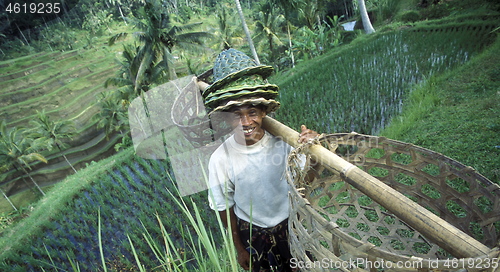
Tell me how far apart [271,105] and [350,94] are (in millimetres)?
3623

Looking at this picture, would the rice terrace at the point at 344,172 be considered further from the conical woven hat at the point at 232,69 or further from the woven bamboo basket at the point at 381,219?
the conical woven hat at the point at 232,69

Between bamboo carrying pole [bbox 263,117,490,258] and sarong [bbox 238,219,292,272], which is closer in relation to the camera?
bamboo carrying pole [bbox 263,117,490,258]

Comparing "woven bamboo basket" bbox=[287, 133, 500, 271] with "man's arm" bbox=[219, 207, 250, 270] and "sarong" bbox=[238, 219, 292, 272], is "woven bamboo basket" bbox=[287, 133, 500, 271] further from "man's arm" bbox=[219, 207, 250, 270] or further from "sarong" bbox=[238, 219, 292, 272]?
"man's arm" bbox=[219, 207, 250, 270]

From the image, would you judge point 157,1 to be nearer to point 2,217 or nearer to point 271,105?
point 271,105

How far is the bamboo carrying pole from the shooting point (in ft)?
1.56

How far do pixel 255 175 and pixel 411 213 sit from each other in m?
0.65

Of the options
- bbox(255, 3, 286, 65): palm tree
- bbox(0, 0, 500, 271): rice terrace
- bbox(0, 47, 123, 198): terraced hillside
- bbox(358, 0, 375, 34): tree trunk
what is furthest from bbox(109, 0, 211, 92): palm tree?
bbox(0, 47, 123, 198): terraced hillside

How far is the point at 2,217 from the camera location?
1241cm

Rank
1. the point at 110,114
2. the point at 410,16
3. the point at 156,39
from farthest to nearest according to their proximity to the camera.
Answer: the point at 110,114
the point at 410,16
the point at 156,39

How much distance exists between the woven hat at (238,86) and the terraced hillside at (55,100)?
1852 centimetres

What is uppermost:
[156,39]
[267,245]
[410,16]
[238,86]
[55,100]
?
[238,86]

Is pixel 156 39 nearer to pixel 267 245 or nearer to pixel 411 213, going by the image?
pixel 267 245

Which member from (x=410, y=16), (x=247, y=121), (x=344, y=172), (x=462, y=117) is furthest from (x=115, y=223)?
(x=410, y=16)

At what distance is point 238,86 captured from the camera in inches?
35.8
